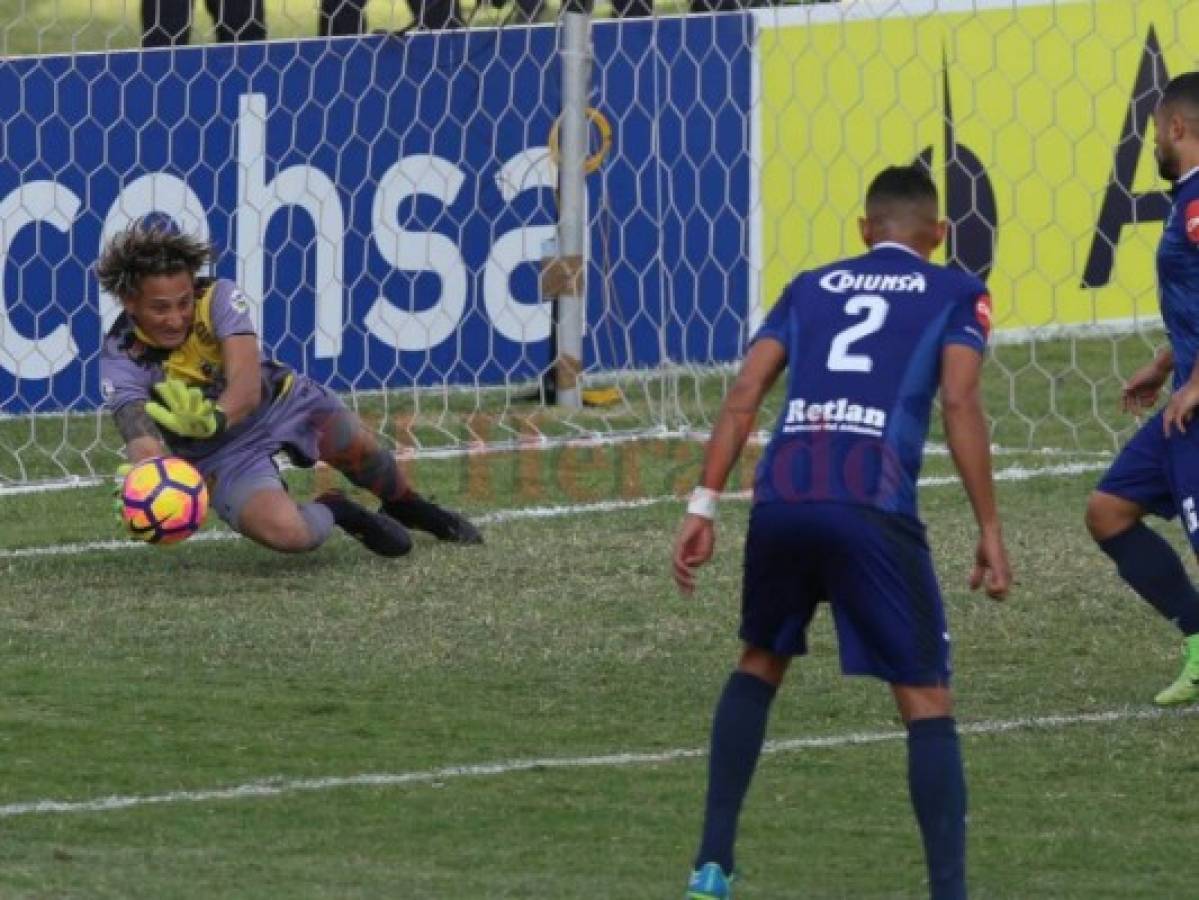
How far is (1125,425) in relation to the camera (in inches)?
490

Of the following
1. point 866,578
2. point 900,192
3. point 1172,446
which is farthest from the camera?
point 1172,446

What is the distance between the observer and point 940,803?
5480mm

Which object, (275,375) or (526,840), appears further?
(275,375)

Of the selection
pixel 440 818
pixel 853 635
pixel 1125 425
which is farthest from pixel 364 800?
pixel 1125 425

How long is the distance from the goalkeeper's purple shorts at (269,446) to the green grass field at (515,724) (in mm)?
286

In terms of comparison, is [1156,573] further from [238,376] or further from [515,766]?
[238,376]

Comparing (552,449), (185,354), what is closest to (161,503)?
(185,354)

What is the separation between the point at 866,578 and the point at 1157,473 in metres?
2.15

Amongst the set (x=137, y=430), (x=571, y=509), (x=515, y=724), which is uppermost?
(x=137, y=430)

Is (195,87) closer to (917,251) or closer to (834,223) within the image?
(834,223)

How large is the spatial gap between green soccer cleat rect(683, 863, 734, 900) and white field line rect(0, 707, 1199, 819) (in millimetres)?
1273

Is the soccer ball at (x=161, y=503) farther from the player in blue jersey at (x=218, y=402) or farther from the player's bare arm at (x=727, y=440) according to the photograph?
the player's bare arm at (x=727, y=440)

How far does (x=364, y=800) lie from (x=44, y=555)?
3772 mm

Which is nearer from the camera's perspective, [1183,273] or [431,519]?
[1183,273]
